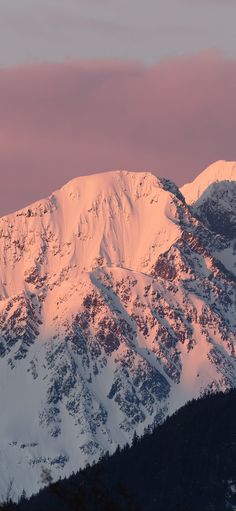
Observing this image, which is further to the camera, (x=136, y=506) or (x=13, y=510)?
(x=13, y=510)

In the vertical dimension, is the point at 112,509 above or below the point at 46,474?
below

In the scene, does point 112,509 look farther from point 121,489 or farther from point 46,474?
point 46,474

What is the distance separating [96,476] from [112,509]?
1.93 m

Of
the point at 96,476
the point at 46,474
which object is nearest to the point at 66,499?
the point at 96,476

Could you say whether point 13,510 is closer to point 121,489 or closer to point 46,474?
point 46,474

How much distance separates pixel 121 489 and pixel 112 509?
113 centimetres

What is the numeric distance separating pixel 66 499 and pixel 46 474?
427 inches

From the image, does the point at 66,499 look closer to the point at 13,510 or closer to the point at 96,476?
the point at 96,476

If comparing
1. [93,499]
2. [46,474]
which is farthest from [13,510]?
[93,499]

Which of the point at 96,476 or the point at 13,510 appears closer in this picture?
the point at 96,476

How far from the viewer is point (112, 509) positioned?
343 feet

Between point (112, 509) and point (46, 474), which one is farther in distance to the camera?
point (46, 474)

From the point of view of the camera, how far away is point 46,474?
4537 inches

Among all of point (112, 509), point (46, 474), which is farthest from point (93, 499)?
point (46, 474)
